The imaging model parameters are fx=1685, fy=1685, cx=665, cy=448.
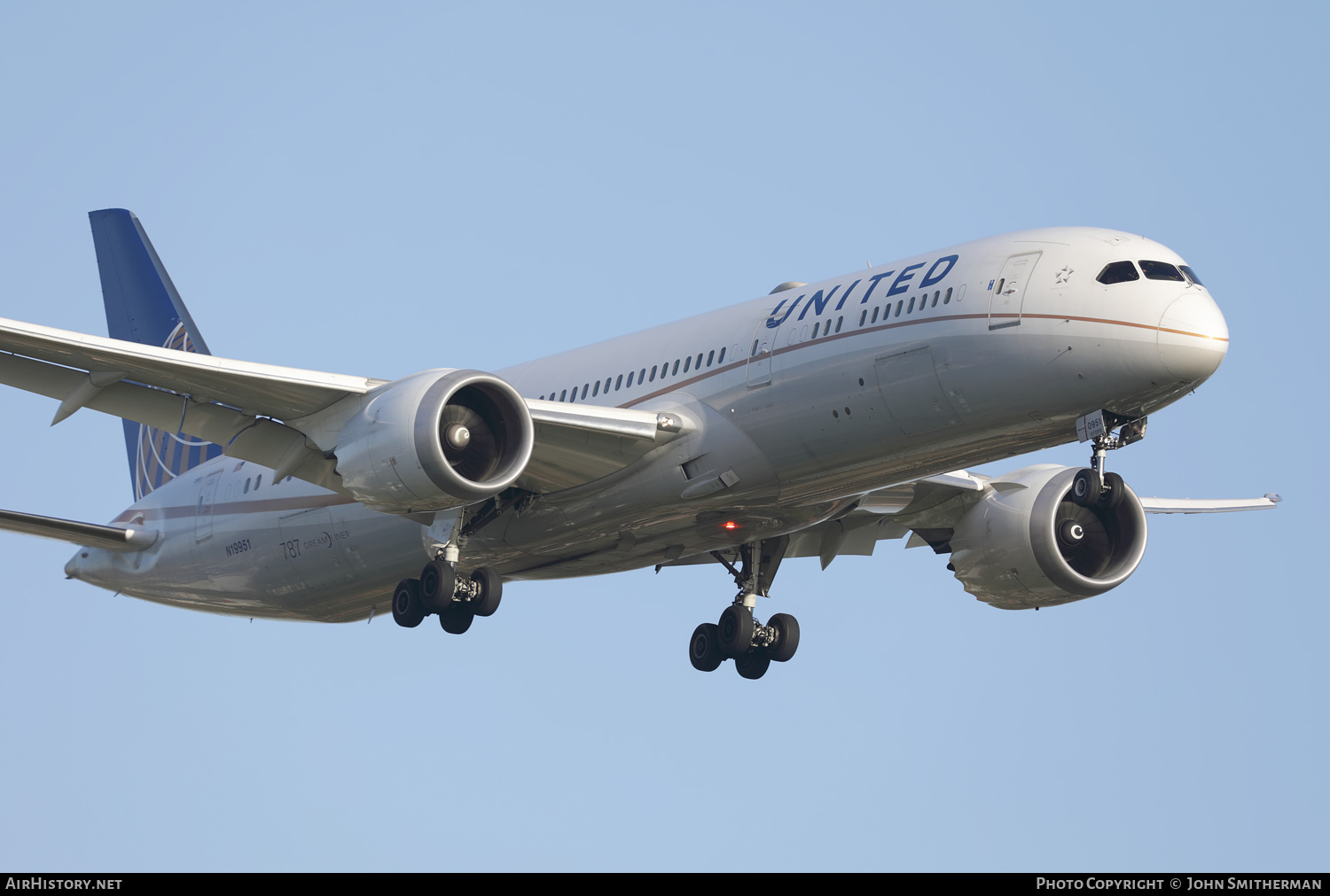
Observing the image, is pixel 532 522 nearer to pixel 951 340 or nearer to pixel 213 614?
pixel 951 340

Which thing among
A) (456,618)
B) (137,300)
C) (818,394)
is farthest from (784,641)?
(137,300)

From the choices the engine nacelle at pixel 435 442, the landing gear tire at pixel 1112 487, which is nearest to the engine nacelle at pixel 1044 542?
Result: the landing gear tire at pixel 1112 487

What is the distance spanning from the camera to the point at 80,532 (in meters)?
33.5

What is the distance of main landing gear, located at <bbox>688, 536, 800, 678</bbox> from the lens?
32.6m

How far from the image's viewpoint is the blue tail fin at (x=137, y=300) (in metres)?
40.1

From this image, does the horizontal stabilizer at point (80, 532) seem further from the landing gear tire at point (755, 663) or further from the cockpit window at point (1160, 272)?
the cockpit window at point (1160, 272)

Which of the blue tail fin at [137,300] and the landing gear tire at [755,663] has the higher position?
the blue tail fin at [137,300]

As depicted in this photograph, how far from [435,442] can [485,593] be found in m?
5.05

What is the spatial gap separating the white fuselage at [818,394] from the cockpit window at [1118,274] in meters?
0.12

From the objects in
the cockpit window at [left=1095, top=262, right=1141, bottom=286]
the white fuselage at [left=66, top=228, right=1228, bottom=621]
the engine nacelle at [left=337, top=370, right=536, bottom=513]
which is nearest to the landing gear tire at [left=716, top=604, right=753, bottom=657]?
the white fuselage at [left=66, top=228, right=1228, bottom=621]

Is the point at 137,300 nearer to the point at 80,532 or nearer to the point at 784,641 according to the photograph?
the point at 80,532

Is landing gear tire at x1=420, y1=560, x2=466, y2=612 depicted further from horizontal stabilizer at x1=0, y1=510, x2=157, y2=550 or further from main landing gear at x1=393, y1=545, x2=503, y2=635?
horizontal stabilizer at x1=0, y1=510, x2=157, y2=550

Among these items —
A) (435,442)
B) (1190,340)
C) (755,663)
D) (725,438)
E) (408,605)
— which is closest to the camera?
(1190,340)

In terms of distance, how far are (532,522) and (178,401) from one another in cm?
621
